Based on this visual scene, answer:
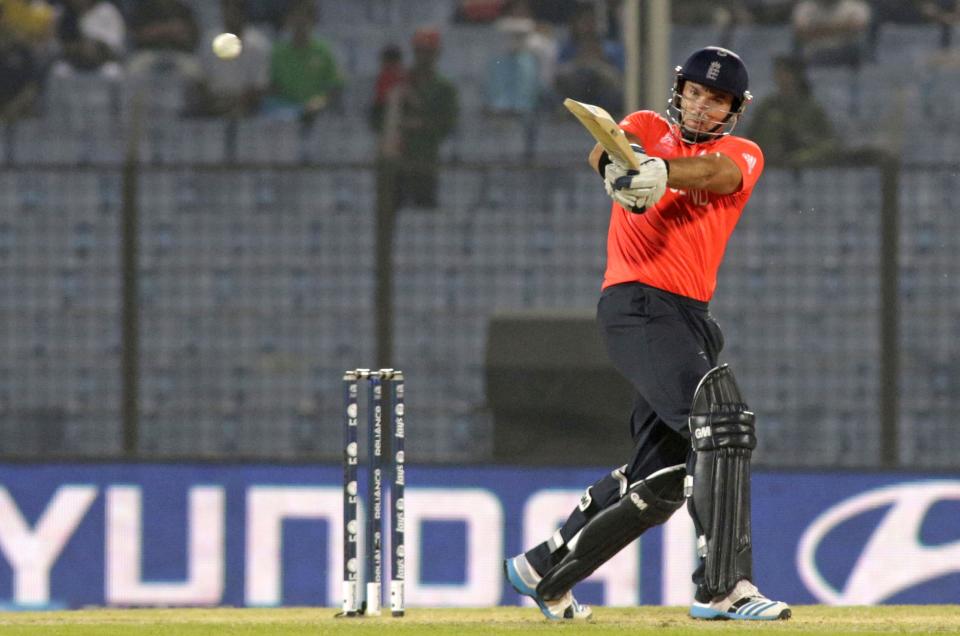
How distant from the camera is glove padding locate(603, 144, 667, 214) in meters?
5.02

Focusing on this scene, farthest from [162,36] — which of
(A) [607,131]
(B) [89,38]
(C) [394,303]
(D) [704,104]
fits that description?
(A) [607,131]

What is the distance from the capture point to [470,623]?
5379 millimetres

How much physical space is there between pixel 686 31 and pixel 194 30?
3.55 m

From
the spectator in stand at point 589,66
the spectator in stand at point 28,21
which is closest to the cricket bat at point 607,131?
the spectator in stand at point 589,66

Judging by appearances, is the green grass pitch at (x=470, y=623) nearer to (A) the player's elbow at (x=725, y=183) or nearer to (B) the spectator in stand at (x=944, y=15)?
(A) the player's elbow at (x=725, y=183)

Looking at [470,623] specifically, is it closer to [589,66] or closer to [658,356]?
[658,356]

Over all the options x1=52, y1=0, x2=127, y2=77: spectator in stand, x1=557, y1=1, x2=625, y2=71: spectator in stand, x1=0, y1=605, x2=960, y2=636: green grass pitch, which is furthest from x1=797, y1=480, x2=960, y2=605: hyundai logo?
x1=52, y1=0, x2=127, y2=77: spectator in stand

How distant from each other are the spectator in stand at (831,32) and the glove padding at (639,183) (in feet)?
26.3

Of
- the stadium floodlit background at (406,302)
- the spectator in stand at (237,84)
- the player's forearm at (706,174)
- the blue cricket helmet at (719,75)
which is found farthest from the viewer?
the spectator in stand at (237,84)

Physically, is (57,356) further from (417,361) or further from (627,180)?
(627,180)

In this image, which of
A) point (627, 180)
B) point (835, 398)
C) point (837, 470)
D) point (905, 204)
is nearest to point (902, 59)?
point (905, 204)

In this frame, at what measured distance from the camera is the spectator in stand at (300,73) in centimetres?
1255

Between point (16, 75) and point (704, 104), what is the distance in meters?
8.65

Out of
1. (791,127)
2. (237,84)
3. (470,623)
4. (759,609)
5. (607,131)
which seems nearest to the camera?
(607,131)
